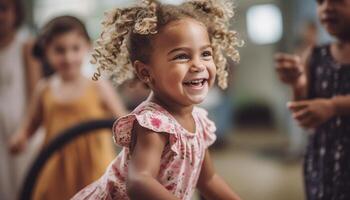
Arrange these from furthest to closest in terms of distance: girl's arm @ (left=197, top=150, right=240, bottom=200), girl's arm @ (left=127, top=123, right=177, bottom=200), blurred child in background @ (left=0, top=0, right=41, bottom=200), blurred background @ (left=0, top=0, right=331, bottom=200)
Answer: blurred background @ (left=0, top=0, right=331, bottom=200), blurred child in background @ (left=0, top=0, right=41, bottom=200), girl's arm @ (left=197, top=150, right=240, bottom=200), girl's arm @ (left=127, top=123, right=177, bottom=200)

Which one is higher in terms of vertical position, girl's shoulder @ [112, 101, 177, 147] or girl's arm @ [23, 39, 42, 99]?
girl's shoulder @ [112, 101, 177, 147]

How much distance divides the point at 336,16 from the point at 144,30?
0.55 m

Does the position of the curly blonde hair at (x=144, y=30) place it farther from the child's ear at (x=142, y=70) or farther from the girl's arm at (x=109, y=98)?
the girl's arm at (x=109, y=98)

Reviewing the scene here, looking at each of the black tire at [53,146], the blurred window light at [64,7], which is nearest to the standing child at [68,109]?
the black tire at [53,146]

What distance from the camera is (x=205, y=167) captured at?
86cm

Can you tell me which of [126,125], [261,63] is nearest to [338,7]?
[126,125]

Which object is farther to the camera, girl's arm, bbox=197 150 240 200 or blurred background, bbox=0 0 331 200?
blurred background, bbox=0 0 331 200

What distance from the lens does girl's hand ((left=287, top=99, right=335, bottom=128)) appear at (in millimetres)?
1007

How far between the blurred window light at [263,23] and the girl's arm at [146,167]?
586 cm

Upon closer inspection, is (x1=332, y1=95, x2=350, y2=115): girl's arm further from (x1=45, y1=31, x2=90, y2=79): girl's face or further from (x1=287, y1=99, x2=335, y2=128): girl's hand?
(x1=45, y1=31, x2=90, y2=79): girl's face

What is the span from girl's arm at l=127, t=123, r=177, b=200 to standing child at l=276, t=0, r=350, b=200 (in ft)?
1.31

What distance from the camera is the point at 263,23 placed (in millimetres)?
6516

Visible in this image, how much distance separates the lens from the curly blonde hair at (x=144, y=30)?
29.8 inches

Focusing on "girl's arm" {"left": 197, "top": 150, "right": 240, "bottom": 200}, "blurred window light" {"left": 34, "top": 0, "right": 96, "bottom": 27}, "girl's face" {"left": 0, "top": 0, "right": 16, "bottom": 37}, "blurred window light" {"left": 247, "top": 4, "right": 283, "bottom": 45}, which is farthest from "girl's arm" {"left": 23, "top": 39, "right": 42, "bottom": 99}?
"blurred window light" {"left": 247, "top": 4, "right": 283, "bottom": 45}
